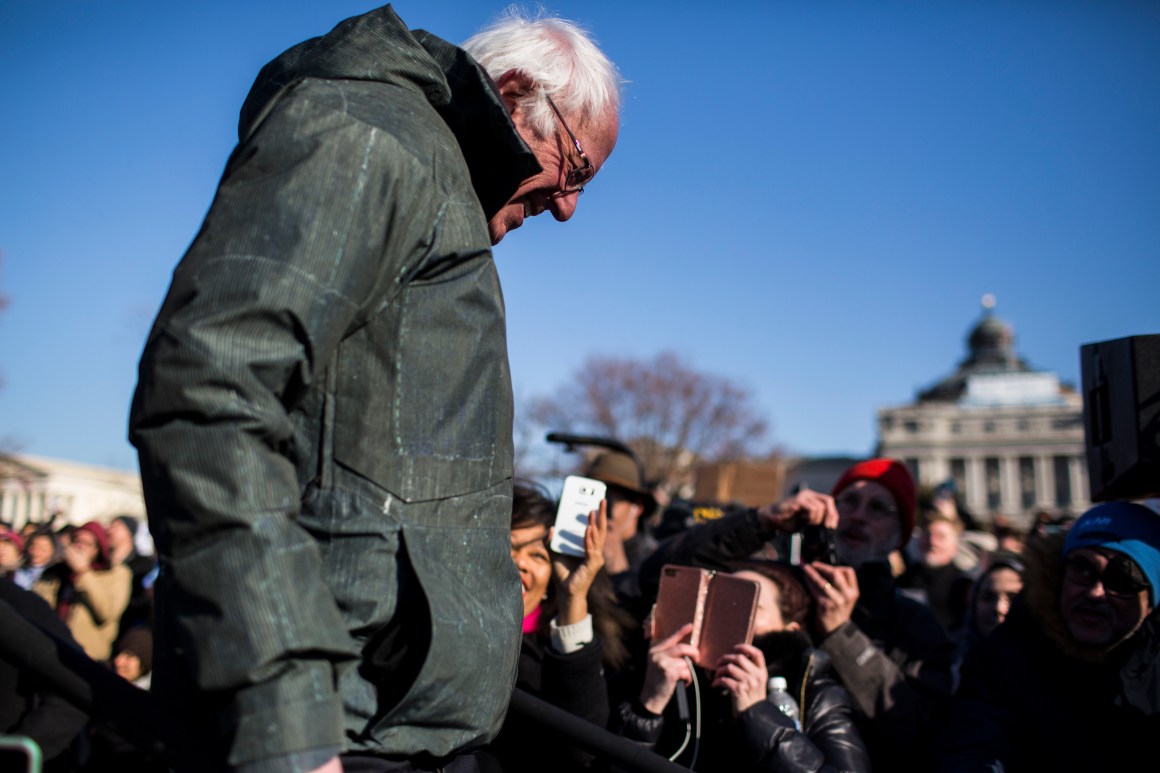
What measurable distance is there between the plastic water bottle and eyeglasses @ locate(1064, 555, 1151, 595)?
1.09m

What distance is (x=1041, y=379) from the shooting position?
104000 mm

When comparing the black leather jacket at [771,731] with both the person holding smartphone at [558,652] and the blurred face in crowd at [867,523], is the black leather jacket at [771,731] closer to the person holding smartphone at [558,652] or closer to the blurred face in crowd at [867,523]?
the person holding smartphone at [558,652]

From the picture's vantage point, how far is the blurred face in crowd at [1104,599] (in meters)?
3.57

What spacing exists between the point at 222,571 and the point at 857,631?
3.12 metres

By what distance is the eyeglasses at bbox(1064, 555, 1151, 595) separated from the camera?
3.56 meters

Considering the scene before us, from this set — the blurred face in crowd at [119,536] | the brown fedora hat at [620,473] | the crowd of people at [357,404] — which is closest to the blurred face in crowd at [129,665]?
the blurred face in crowd at [119,536]

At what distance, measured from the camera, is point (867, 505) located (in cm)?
503

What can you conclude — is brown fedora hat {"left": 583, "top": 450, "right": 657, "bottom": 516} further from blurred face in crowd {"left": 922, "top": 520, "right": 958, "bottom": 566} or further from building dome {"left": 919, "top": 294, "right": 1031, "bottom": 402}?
building dome {"left": 919, "top": 294, "right": 1031, "bottom": 402}

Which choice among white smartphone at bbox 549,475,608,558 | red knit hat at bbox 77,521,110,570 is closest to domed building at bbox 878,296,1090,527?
red knit hat at bbox 77,521,110,570

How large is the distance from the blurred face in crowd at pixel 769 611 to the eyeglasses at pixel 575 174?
7.13 ft

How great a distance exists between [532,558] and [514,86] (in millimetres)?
2137

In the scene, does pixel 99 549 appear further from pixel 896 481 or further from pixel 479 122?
pixel 479 122

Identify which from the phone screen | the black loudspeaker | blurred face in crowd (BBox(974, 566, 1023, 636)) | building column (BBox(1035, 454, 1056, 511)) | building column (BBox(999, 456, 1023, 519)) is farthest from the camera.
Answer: building column (BBox(999, 456, 1023, 519))

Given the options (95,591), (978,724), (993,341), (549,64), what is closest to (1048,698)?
(978,724)
